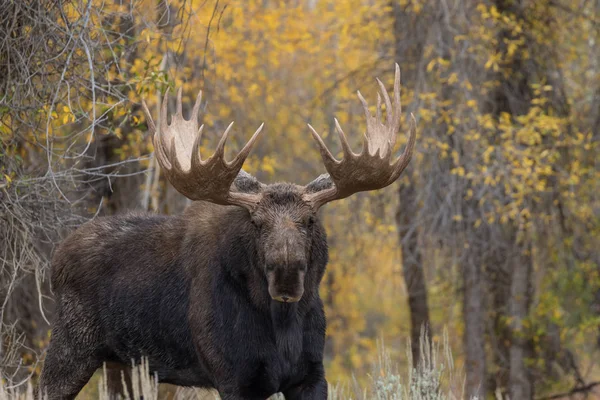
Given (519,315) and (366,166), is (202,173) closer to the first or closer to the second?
(366,166)

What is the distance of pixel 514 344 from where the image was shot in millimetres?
15172

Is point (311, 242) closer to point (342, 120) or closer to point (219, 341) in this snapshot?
point (219, 341)

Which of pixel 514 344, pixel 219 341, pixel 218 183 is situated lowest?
pixel 514 344

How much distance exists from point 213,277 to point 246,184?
638 millimetres

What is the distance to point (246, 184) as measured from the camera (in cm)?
640

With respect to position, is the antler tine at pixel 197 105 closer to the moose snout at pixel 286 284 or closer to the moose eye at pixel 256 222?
the moose eye at pixel 256 222

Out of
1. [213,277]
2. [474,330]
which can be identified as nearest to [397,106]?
[213,277]

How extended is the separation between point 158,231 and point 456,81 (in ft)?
21.8

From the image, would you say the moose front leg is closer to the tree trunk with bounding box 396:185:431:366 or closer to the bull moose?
the bull moose

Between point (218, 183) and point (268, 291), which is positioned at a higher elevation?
point (218, 183)

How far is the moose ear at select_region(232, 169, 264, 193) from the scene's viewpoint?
6379 mm

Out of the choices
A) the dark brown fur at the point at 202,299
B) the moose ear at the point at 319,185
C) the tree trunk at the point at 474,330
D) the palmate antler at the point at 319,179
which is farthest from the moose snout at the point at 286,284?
the tree trunk at the point at 474,330

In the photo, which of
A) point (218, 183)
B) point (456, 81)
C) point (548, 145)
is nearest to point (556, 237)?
point (548, 145)

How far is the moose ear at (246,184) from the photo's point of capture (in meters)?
6.38
